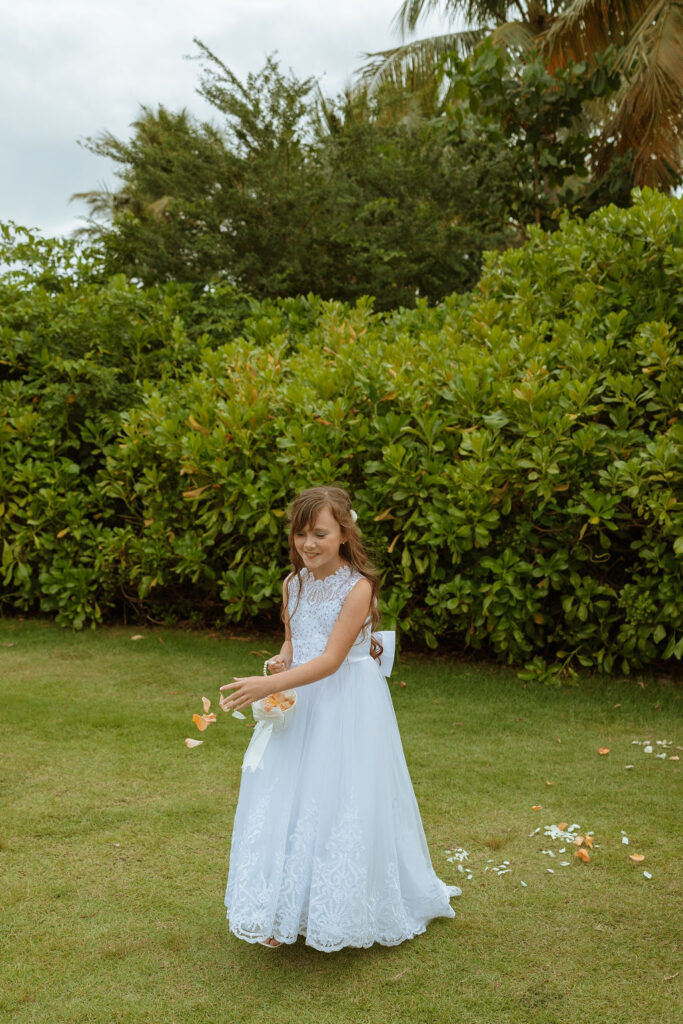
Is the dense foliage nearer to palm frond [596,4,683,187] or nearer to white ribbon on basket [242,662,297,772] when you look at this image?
palm frond [596,4,683,187]

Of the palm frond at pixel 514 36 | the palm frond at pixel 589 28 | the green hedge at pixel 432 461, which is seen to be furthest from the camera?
the palm frond at pixel 514 36

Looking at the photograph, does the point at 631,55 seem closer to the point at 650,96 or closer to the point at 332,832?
the point at 650,96

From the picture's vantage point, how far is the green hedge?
512cm

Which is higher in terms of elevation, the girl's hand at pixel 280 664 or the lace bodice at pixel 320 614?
the lace bodice at pixel 320 614

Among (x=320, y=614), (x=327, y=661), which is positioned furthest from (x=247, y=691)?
(x=320, y=614)

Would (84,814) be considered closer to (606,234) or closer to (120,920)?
(120,920)

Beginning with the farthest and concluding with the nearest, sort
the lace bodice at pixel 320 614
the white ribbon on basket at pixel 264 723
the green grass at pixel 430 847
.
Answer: the lace bodice at pixel 320 614
the white ribbon on basket at pixel 264 723
the green grass at pixel 430 847

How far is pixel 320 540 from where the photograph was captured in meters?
2.72

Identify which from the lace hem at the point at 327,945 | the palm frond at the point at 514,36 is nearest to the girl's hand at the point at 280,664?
the lace hem at the point at 327,945

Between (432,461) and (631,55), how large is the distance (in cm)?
749

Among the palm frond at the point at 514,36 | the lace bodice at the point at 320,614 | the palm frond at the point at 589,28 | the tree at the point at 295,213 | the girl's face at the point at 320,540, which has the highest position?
the palm frond at the point at 514,36

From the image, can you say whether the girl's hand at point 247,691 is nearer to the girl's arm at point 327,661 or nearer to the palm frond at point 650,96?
the girl's arm at point 327,661

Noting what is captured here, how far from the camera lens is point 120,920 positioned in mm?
2879

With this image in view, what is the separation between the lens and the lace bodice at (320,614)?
109 inches
